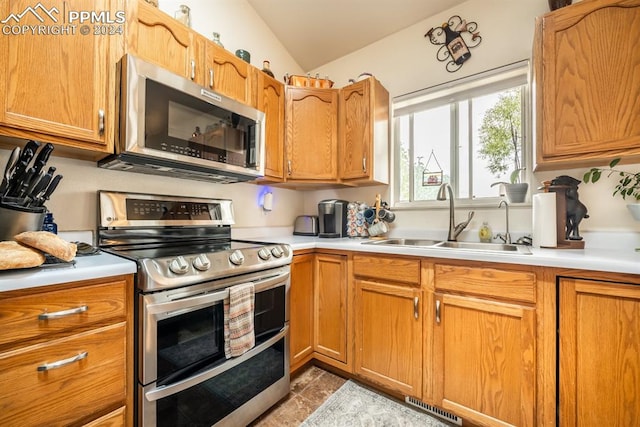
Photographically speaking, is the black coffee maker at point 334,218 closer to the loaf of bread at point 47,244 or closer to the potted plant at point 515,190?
the potted plant at point 515,190

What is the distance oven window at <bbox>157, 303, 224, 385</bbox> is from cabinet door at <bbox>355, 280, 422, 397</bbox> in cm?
85

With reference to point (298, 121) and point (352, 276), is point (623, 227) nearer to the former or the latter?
point (352, 276)

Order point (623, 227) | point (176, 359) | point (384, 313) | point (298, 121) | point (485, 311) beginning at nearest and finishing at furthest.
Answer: point (176, 359), point (485, 311), point (623, 227), point (384, 313), point (298, 121)

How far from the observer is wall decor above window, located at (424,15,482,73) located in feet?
6.49

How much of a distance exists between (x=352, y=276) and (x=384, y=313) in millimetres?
288

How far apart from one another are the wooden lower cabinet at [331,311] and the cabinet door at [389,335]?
9 cm

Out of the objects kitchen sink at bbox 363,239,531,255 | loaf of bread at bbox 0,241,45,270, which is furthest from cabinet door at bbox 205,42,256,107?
kitchen sink at bbox 363,239,531,255

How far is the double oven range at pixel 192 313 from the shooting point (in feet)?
3.45

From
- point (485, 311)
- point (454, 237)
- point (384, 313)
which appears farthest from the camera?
point (454, 237)

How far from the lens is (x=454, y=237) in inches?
74.8

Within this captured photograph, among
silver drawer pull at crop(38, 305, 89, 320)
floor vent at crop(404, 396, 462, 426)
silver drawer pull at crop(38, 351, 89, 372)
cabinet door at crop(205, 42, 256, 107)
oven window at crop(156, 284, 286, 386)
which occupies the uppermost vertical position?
cabinet door at crop(205, 42, 256, 107)

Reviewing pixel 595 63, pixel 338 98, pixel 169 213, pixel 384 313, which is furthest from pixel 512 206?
pixel 169 213

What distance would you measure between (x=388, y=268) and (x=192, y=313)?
104 cm

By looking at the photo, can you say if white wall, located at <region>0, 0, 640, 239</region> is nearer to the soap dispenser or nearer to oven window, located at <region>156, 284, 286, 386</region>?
the soap dispenser
